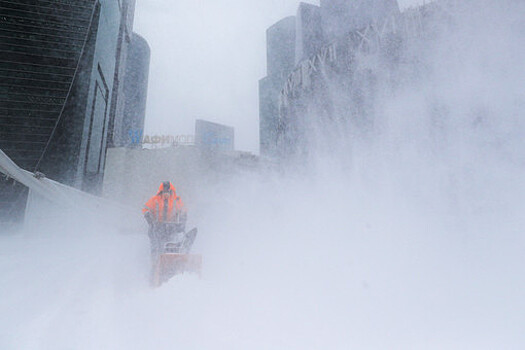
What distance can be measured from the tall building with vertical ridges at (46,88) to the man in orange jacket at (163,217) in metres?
7.10

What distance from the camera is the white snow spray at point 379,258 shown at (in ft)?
7.79

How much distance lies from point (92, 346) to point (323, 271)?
3.04 meters

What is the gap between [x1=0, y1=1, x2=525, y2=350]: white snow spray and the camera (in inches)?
93.5

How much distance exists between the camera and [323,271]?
13.9 ft

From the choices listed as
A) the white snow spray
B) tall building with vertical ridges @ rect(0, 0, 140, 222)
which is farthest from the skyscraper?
tall building with vertical ridges @ rect(0, 0, 140, 222)

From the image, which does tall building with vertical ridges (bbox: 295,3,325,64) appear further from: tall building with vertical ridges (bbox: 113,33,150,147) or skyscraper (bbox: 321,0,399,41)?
tall building with vertical ridges (bbox: 113,33,150,147)

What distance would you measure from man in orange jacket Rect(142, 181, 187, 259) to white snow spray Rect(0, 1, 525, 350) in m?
0.58

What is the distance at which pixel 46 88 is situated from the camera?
34.9ft

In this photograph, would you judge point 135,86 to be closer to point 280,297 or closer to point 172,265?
point 172,265

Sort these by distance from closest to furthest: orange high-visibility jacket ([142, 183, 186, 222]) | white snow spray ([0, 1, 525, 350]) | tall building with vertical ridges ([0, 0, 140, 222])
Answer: white snow spray ([0, 1, 525, 350]) < orange high-visibility jacket ([142, 183, 186, 222]) < tall building with vertical ridges ([0, 0, 140, 222])

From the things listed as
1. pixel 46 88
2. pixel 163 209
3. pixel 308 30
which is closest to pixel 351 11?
pixel 308 30

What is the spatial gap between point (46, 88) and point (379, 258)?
39.9 feet

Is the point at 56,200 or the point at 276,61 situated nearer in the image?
the point at 56,200

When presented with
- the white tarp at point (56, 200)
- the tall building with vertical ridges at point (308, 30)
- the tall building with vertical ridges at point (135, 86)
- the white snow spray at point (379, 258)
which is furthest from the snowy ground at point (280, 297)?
the tall building with vertical ridges at point (135, 86)
